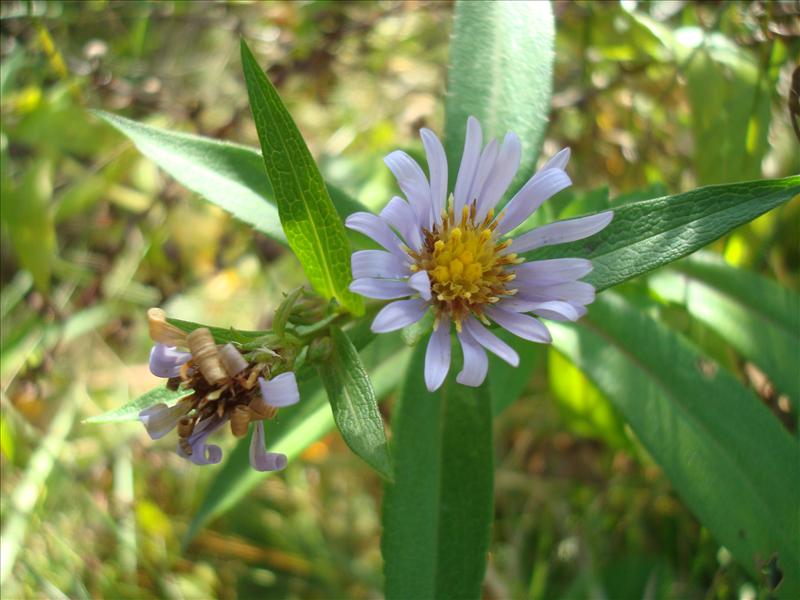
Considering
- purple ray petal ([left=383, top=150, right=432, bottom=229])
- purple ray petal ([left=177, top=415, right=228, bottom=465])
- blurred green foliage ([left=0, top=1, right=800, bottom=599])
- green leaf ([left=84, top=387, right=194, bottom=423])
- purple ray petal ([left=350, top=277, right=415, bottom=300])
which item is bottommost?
blurred green foliage ([left=0, top=1, right=800, bottom=599])

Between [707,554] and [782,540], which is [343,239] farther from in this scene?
[707,554]

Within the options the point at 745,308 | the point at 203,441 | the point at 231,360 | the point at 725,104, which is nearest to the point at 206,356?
the point at 231,360

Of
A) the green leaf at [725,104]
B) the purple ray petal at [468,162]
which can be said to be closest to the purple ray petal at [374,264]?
the purple ray petal at [468,162]

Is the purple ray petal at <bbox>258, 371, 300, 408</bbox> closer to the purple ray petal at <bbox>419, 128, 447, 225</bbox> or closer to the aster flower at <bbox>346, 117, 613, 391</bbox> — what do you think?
the aster flower at <bbox>346, 117, 613, 391</bbox>

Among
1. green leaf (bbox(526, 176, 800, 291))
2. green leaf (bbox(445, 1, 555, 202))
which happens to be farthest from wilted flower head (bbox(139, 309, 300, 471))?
green leaf (bbox(445, 1, 555, 202))

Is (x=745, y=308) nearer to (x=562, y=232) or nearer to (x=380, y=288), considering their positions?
(x=562, y=232)

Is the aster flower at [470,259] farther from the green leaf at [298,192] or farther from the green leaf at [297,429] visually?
the green leaf at [297,429]
